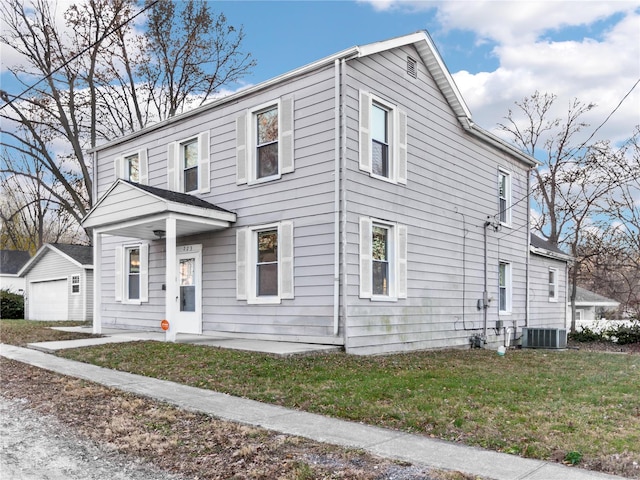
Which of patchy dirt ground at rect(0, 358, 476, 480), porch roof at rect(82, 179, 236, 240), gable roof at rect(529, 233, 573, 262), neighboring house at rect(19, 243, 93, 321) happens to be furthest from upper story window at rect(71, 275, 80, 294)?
gable roof at rect(529, 233, 573, 262)

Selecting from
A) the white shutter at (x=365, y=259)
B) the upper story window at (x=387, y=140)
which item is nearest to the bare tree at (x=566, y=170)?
the upper story window at (x=387, y=140)

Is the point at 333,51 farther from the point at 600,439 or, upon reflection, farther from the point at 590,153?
the point at 590,153

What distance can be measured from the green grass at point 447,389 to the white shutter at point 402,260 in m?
1.33

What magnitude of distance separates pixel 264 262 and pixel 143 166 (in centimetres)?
530

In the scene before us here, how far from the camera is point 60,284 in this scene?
2189 cm

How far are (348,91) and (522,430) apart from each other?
6847mm

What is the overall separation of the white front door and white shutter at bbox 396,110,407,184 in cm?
483

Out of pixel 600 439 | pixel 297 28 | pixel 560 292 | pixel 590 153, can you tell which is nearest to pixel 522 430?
pixel 600 439

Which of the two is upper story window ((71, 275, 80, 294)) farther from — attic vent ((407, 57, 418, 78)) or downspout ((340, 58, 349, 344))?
attic vent ((407, 57, 418, 78))

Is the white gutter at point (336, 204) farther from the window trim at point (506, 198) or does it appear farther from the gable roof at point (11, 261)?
the gable roof at point (11, 261)

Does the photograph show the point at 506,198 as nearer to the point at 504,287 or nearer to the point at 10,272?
the point at 504,287

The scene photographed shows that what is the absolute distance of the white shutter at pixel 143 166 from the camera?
45.8 ft

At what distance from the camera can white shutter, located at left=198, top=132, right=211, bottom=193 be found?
12.2 metres

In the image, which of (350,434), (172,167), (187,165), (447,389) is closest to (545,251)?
(187,165)
